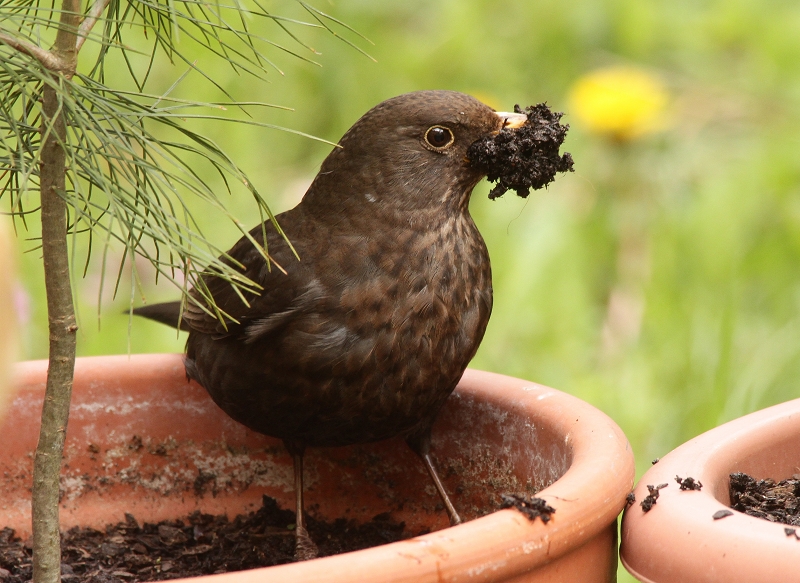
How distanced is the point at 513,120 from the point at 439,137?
0.16m

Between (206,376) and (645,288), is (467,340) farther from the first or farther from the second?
(645,288)

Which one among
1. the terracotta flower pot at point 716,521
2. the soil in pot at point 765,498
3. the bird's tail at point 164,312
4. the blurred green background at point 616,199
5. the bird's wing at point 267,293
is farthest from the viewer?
the blurred green background at point 616,199

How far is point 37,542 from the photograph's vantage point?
5.20ft

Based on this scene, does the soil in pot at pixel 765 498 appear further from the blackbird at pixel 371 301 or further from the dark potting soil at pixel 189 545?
the dark potting soil at pixel 189 545

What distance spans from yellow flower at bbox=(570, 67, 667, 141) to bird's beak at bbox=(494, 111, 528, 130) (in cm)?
210

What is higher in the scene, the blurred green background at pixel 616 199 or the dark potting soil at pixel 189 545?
the blurred green background at pixel 616 199

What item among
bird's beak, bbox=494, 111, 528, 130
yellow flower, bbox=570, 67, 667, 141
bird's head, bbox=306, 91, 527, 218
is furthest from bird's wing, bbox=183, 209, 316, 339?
yellow flower, bbox=570, 67, 667, 141

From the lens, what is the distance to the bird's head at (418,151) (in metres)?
2.19

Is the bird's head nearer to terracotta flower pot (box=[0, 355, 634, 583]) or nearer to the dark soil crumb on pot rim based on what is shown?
terracotta flower pot (box=[0, 355, 634, 583])

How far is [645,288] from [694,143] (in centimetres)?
120

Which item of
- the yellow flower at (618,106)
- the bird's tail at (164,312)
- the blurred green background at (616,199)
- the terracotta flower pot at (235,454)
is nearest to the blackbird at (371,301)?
the terracotta flower pot at (235,454)

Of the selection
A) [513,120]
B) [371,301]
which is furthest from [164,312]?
[513,120]

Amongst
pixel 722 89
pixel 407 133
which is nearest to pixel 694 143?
pixel 722 89

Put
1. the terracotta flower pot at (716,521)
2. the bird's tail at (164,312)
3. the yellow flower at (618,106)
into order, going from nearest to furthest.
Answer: the terracotta flower pot at (716,521) → the bird's tail at (164,312) → the yellow flower at (618,106)
